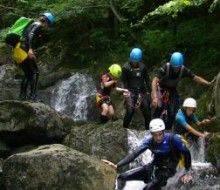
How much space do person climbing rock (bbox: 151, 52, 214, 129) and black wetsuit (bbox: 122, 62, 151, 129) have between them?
→ 1.58 ft

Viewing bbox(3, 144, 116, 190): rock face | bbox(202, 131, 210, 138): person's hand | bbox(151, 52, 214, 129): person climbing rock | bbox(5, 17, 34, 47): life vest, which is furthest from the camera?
bbox(5, 17, 34, 47): life vest

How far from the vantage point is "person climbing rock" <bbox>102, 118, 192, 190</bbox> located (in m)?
8.30

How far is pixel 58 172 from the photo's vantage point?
9609 millimetres

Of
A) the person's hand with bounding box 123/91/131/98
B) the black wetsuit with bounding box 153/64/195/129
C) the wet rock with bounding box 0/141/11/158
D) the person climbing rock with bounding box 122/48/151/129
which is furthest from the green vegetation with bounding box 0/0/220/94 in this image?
the wet rock with bounding box 0/141/11/158

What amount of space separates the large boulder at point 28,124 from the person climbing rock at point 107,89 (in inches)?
50.2

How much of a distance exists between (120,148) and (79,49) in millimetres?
9353

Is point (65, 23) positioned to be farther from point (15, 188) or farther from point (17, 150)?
point (15, 188)

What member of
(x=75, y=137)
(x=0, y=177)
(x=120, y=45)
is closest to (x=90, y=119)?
(x=120, y=45)

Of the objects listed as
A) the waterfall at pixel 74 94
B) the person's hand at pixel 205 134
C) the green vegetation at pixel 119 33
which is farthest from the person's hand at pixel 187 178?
the waterfall at pixel 74 94

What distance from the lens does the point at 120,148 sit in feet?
38.4

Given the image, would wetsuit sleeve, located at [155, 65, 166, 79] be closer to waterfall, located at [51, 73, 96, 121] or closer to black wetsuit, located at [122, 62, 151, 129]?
black wetsuit, located at [122, 62, 151, 129]

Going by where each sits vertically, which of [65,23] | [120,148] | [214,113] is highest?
[65,23]

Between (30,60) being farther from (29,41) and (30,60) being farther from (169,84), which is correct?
(169,84)

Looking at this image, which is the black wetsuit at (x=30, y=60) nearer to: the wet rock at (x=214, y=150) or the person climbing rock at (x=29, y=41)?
the person climbing rock at (x=29, y=41)
